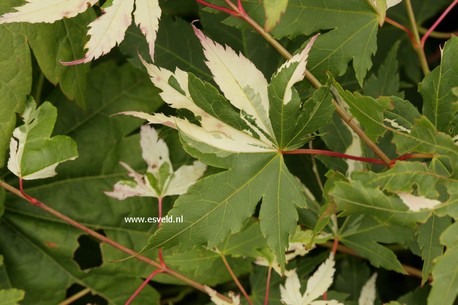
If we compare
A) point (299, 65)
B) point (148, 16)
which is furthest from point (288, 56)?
point (148, 16)

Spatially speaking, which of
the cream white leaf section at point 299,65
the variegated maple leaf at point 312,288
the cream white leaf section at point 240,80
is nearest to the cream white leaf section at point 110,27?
the cream white leaf section at point 240,80

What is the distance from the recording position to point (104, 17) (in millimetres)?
786

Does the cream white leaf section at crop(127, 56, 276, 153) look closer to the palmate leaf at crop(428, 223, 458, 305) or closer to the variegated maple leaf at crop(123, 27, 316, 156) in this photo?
the variegated maple leaf at crop(123, 27, 316, 156)

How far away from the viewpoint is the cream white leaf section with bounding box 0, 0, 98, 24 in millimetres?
772

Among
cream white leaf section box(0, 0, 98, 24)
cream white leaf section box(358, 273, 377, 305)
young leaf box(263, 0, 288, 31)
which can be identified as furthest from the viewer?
cream white leaf section box(358, 273, 377, 305)

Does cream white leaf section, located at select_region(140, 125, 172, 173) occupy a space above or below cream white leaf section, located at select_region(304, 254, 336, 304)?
above

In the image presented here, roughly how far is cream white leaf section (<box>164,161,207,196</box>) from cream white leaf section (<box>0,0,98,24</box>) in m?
0.32

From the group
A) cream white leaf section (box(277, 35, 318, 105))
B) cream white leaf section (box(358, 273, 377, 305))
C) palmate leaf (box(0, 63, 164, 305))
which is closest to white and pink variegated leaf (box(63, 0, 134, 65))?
cream white leaf section (box(277, 35, 318, 105))

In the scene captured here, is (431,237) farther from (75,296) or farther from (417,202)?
(75,296)

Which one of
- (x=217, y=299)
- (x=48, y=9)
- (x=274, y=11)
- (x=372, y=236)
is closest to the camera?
(x=274, y=11)

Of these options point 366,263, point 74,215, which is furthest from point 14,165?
point 366,263

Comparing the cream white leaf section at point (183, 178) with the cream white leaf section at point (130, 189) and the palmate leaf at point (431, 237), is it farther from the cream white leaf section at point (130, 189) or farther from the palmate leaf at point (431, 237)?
the palmate leaf at point (431, 237)

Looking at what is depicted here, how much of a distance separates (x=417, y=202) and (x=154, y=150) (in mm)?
449

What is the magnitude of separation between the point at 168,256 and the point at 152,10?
1.34ft
